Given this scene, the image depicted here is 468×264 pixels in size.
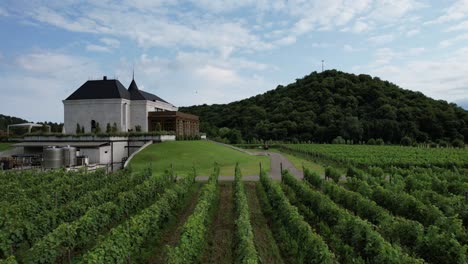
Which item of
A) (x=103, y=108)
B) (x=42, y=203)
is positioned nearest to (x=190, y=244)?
(x=42, y=203)

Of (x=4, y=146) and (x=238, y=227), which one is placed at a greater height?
(x=4, y=146)

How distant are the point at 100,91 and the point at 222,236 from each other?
1657 inches

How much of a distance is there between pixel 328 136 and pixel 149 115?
48.6 metres

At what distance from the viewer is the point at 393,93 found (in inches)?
3585

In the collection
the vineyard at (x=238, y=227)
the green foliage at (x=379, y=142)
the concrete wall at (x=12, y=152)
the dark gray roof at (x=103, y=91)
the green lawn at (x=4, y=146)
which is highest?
the dark gray roof at (x=103, y=91)

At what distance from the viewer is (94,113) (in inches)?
1882

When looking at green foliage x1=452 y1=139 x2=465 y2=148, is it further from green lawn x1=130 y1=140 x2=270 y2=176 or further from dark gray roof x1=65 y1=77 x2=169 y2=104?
dark gray roof x1=65 y1=77 x2=169 y2=104

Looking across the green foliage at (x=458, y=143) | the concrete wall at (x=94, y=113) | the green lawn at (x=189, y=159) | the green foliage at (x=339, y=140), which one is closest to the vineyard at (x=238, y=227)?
the green lawn at (x=189, y=159)

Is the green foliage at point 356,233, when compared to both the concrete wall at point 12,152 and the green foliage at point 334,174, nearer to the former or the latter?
the green foliage at point 334,174

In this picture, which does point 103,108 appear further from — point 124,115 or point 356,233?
point 356,233

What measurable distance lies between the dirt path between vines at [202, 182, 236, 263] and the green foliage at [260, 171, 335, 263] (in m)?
1.93

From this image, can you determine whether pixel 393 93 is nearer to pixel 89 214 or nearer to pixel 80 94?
pixel 80 94

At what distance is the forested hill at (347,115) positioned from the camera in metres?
80.2

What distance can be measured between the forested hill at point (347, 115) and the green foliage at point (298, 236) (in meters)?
70.5
